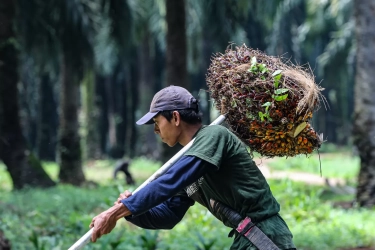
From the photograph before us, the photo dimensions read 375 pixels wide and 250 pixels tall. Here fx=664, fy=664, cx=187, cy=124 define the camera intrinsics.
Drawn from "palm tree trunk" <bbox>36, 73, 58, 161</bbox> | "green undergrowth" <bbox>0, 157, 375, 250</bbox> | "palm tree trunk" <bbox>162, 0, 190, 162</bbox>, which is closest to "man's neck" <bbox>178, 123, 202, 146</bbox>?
"green undergrowth" <bbox>0, 157, 375, 250</bbox>

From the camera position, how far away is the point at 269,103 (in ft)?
11.4

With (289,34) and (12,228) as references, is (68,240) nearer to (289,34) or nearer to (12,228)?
(12,228)

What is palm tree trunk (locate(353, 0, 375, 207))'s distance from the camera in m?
11.0

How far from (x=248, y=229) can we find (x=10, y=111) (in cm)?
983

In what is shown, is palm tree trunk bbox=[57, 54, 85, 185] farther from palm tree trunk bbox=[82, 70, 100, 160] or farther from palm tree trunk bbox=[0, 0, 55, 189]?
palm tree trunk bbox=[82, 70, 100, 160]

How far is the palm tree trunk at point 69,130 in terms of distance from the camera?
15.1 meters

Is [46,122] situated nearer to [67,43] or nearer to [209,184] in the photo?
[67,43]

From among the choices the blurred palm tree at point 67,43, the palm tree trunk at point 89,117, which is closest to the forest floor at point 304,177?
the blurred palm tree at point 67,43

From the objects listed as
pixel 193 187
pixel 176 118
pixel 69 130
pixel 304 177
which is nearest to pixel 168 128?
pixel 176 118

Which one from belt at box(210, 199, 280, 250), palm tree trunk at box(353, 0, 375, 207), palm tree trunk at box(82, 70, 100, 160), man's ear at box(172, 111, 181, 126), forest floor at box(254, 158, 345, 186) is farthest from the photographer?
palm tree trunk at box(82, 70, 100, 160)

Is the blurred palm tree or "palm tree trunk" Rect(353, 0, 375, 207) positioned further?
the blurred palm tree

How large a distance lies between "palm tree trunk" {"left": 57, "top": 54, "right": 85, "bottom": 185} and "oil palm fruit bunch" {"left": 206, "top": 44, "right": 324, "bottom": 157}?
38.6 ft

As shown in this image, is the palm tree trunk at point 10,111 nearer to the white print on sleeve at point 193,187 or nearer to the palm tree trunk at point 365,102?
the palm tree trunk at point 365,102

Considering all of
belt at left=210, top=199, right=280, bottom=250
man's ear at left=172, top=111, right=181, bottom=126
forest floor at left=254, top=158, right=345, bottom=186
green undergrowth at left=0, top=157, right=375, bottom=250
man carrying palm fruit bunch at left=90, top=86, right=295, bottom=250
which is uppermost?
man's ear at left=172, top=111, right=181, bottom=126
